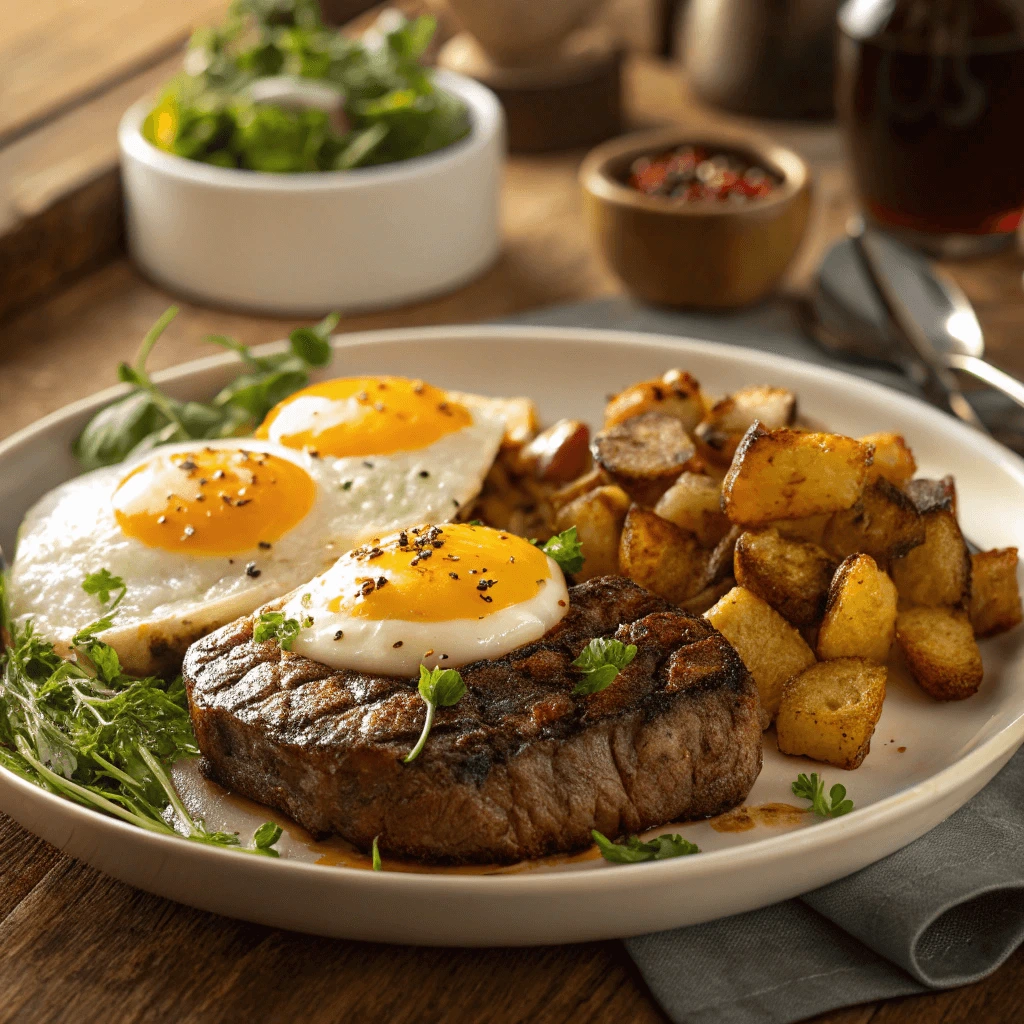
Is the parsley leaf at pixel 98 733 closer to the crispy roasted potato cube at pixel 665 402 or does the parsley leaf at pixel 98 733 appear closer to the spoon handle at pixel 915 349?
the crispy roasted potato cube at pixel 665 402

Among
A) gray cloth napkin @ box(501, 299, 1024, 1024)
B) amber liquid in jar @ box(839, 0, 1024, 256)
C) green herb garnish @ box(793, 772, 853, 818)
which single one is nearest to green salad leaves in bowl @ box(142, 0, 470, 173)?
amber liquid in jar @ box(839, 0, 1024, 256)

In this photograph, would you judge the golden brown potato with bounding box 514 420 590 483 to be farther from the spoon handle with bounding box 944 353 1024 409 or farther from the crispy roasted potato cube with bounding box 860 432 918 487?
the spoon handle with bounding box 944 353 1024 409

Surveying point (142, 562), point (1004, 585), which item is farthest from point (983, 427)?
point (142, 562)

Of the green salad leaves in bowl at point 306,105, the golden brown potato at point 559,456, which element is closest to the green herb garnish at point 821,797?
the golden brown potato at point 559,456

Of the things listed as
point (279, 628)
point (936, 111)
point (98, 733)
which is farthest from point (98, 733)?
point (936, 111)

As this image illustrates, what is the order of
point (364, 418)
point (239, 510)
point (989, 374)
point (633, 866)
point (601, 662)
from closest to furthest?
1. point (633, 866)
2. point (601, 662)
3. point (239, 510)
4. point (364, 418)
5. point (989, 374)

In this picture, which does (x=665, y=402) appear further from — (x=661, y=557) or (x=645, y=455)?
(x=661, y=557)
